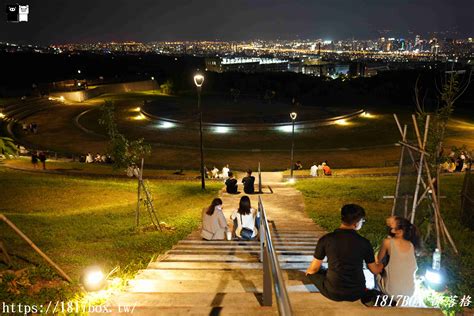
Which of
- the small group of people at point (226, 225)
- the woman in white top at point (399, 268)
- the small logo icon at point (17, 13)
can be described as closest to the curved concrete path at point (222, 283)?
the small group of people at point (226, 225)

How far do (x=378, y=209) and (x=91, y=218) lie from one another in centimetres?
823

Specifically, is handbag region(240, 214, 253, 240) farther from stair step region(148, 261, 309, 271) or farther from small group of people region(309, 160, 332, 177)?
small group of people region(309, 160, 332, 177)

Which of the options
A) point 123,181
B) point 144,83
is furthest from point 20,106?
point 123,181

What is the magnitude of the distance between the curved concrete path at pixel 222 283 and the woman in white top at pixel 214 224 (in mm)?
166

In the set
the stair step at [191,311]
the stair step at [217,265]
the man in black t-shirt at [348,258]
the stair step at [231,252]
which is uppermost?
the man in black t-shirt at [348,258]

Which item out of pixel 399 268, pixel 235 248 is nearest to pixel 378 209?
pixel 235 248

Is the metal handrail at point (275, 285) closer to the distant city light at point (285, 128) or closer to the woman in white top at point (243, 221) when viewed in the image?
the woman in white top at point (243, 221)

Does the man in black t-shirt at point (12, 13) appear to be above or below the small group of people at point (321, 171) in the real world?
above

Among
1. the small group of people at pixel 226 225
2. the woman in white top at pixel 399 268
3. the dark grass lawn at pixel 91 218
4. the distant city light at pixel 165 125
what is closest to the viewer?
the woman in white top at pixel 399 268

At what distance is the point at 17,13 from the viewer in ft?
44.6

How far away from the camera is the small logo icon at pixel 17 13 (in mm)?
13482

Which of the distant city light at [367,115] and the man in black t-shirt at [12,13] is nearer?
the man in black t-shirt at [12,13]

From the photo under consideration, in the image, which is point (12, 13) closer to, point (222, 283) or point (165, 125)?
point (222, 283)

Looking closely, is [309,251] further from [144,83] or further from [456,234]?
[144,83]
